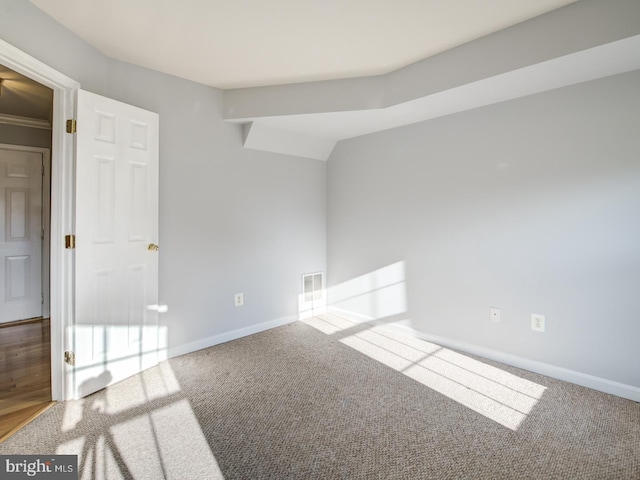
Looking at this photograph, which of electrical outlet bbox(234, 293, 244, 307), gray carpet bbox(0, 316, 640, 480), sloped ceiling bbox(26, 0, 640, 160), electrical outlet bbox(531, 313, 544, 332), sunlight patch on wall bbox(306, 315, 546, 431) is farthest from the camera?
electrical outlet bbox(234, 293, 244, 307)

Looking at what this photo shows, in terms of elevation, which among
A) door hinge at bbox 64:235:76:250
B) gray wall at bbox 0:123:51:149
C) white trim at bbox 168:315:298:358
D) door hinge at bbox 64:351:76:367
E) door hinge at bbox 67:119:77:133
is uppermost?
gray wall at bbox 0:123:51:149

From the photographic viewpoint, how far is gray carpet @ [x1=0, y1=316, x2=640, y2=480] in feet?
5.06

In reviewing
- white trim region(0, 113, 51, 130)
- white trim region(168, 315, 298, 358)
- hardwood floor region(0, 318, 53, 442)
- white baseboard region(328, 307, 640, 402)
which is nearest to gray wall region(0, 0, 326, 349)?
white trim region(168, 315, 298, 358)

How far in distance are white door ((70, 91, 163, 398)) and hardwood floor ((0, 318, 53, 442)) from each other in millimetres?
294

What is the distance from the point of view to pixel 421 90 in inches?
96.3

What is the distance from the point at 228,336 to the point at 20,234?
2.80 meters

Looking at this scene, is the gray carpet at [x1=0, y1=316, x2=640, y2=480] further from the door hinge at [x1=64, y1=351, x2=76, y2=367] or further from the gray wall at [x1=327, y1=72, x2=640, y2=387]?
the gray wall at [x1=327, y1=72, x2=640, y2=387]

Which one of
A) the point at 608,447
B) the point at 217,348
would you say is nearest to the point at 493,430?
the point at 608,447

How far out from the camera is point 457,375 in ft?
8.03

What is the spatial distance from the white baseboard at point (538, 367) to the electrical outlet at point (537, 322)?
257mm

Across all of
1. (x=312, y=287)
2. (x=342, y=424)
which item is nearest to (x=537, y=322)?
(x=342, y=424)

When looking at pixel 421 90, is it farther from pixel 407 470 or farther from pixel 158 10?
pixel 407 470

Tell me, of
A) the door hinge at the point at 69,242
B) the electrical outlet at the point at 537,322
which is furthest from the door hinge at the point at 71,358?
the electrical outlet at the point at 537,322

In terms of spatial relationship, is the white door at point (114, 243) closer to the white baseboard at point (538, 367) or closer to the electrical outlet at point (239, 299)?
the electrical outlet at point (239, 299)
